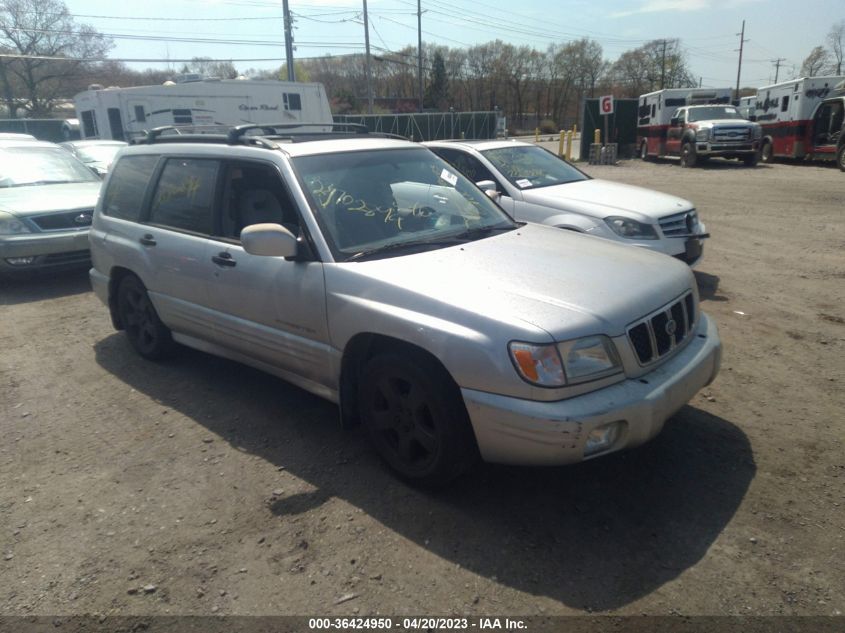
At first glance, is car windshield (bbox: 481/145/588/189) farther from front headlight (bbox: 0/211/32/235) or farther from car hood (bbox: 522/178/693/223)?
front headlight (bbox: 0/211/32/235)

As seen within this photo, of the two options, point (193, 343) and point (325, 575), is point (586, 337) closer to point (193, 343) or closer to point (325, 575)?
point (325, 575)

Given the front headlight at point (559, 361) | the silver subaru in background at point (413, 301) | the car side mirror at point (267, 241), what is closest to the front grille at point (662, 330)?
the silver subaru in background at point (413, 301)

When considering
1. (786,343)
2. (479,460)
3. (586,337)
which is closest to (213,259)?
(479,460)

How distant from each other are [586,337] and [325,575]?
157cm

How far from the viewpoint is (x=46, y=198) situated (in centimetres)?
811

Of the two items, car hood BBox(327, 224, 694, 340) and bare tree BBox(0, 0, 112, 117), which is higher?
bare tree BBox(0, 0, 112, 117)

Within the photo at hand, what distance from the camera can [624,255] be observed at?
3719 mm

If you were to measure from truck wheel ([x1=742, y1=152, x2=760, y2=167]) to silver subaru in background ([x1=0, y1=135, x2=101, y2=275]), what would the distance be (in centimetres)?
2150

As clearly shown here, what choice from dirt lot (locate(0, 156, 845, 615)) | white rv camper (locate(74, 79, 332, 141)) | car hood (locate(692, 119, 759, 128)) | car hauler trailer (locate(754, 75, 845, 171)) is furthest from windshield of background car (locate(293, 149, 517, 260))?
car hood (locate(692, 119, 759, 128))

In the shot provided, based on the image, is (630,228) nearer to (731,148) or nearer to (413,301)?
(413,301)

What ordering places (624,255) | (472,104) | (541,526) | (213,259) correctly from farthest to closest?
1. (472,104)
2. (213,259)
3. (624,255)
4. (541,526)

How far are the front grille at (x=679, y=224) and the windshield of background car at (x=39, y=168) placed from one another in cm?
795

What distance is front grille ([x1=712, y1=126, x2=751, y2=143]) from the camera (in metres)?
21.8

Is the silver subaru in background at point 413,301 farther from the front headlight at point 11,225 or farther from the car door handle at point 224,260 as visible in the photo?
the front headlight at point 11,225
